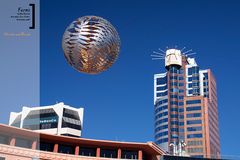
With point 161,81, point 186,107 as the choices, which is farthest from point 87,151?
point 161,81

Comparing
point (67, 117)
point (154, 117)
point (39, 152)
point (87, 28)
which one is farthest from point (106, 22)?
point (154, 117)

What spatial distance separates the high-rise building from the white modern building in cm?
4058

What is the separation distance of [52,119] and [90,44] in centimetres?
9705

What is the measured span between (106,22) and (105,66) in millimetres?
1369

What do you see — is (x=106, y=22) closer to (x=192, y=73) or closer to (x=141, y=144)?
(x=141, y=144)

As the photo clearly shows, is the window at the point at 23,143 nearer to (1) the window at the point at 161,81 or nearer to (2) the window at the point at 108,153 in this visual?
(2) the window at the point at 108,153

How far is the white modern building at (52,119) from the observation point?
349 ft

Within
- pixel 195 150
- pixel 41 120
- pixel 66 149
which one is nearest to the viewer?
pixel 66 149

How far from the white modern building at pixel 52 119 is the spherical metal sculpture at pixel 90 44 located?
93012 millimetres

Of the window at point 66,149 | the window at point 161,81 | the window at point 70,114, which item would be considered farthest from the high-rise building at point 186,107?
the window at point 66,149

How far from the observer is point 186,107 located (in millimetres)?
147500

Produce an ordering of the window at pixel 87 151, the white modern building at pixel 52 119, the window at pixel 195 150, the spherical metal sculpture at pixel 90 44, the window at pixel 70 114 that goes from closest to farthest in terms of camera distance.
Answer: the spherical metal sculpture at pixel 90 44
the window at pixel 87 151
the white modern building at pixel 52 119
the window at pixel 70 114
the window at pixel 195 150

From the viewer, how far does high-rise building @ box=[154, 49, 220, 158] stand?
143 m

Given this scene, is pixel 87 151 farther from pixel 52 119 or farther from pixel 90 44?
pixel 52 119
